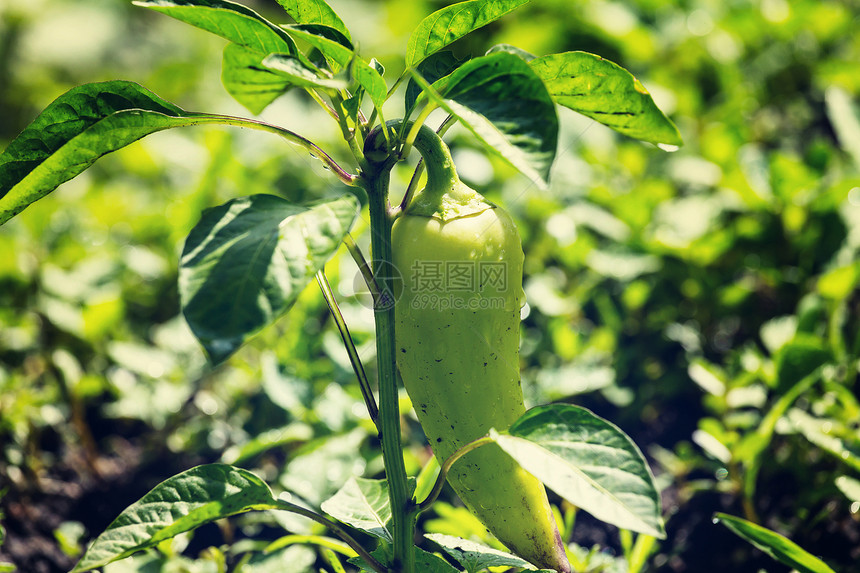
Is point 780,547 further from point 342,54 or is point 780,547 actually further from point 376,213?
point 342,54

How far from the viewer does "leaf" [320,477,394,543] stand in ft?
2.50

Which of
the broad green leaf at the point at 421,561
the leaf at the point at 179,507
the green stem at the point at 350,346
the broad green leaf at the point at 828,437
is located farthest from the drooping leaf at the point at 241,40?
the broad green leaf at the point at 828,437

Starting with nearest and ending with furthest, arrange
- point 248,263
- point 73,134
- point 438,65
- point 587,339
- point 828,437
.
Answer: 1. point 248,263
2. point 73,134
3. point 438,65
4. point 828,437
5. point 587,339

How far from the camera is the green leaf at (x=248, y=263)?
0.49 meters

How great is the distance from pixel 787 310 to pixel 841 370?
0.22m

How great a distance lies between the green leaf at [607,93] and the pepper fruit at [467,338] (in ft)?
0.45

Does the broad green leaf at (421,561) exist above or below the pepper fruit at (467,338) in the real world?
below

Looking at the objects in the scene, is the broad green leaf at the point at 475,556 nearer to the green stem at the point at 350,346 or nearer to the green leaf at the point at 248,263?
the green stem at the point at 350,346

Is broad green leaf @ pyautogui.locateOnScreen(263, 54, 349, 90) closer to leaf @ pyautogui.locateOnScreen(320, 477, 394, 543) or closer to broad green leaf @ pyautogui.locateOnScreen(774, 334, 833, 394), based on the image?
leaf @ pyautogui.locateOnScreen(320, 477, 394, 543)

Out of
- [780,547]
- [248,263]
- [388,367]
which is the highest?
[248,263]

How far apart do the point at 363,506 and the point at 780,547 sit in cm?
52

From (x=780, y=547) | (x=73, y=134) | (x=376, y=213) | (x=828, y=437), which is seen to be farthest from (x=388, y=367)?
(x=828, y=437)

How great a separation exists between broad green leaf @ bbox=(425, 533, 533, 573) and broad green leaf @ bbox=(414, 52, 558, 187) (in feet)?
1.45

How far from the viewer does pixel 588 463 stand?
1.95 ft
